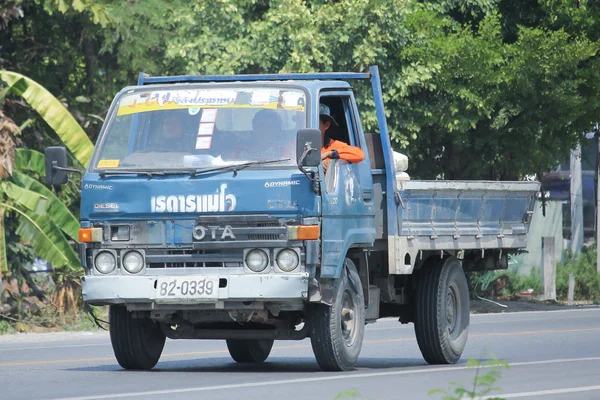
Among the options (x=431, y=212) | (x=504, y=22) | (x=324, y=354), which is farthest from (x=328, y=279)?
(x=504, y=22)

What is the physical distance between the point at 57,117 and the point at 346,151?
315 inches

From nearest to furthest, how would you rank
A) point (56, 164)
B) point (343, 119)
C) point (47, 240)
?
point (56, 164), point (343, 119), point (47, 240)

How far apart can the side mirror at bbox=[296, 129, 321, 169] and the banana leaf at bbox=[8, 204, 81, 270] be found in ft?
29.4

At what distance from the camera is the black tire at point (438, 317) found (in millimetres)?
12992

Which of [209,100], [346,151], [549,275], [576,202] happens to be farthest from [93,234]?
[576,202]

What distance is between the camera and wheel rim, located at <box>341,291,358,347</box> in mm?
11594

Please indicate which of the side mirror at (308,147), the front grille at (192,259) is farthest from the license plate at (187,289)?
the side mirror at (308,147)

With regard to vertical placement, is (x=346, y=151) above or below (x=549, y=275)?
above

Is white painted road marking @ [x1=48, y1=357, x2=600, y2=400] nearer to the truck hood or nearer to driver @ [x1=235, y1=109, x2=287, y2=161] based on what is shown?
the truck hood

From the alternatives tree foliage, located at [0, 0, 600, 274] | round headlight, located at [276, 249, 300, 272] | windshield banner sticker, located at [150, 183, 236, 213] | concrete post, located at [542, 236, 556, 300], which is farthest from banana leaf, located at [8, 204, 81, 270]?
concrete post, located at [542, 236, 556, 300]

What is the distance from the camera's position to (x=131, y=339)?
38.7ft

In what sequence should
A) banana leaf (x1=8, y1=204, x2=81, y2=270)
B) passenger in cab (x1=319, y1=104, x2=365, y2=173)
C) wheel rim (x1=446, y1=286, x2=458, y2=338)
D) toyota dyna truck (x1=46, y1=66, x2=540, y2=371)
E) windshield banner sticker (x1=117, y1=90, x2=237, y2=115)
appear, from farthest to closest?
banana leaf (x1=8, y1=204, x2=81, y2=270) < wheel rim (x1=446, y1=286, x2=458, y2=338) < windshield banner sticker (x1=117, y1=90, x2=237, y2=115) < passenger in cab (x1=319, y1=104, x2=365, y2=173) < toyota dyna truck (x1=46, y1=66, x2=540, y2=371)

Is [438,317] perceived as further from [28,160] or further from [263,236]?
[28,160]

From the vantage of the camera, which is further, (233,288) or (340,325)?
(340,325)
